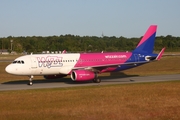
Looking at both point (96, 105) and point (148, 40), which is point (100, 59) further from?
point (96, 105)

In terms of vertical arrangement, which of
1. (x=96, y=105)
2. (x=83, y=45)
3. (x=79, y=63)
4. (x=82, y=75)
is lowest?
(x=96, y=105)

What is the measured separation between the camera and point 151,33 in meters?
40.8

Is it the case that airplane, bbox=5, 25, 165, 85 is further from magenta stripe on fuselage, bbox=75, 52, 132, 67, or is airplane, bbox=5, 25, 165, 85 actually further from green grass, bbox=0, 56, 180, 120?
green grass, bbox=0, 56, 180, 120

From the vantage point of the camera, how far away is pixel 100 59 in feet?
121

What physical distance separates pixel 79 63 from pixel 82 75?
322 centimetres

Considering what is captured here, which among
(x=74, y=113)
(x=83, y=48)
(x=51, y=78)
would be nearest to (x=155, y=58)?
(x=51, y=78)

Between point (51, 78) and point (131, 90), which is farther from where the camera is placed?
point (51, 78)

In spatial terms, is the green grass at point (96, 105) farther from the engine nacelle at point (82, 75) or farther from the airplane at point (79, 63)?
the airplane at point (79, 63)

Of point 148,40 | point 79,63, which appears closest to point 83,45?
point 148,40

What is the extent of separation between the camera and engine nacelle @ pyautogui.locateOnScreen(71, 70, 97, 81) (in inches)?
1264

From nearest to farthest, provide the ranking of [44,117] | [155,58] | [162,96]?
[44,117] < [162,96] < [155,58]

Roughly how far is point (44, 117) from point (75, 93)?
8099 millimetres

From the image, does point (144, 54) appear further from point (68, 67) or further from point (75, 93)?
point (75, 93)

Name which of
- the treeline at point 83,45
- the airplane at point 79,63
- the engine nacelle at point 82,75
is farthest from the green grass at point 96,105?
the treeline at point 83,45
